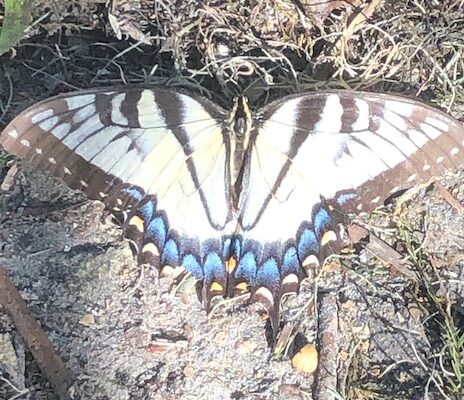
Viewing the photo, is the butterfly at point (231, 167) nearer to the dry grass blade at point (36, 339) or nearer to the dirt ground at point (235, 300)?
the dirt ground at point (235, 300)

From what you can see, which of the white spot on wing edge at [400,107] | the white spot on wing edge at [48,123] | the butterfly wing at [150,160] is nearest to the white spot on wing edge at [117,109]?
the butterfly wing at [150,160]

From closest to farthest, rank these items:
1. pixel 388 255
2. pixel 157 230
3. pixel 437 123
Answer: pixel 437 123
pixel 157 230
pixel 388 255

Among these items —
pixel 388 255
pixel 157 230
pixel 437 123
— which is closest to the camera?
pixel 437 123

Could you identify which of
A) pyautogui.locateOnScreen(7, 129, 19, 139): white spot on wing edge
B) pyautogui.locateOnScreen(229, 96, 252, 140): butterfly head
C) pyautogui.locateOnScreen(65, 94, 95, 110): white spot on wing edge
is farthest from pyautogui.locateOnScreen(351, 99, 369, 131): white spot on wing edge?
pyautogui.locateOnScreen(7, 129, 19, 139): white spot on wing edge

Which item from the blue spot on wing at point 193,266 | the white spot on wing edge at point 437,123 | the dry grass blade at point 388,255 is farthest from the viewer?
the dry grass blade at point 388,255

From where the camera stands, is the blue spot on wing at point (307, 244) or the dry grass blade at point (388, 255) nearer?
the blue spot on wing at point (307, 244)

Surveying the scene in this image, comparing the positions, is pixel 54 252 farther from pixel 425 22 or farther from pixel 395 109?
pixel 425 22

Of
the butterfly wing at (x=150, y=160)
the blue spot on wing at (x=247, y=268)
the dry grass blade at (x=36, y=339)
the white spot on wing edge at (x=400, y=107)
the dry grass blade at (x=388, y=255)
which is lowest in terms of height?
the dry grass blade at (x=36, y=339)

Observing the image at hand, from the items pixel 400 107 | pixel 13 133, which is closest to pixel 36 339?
pixel 13 133

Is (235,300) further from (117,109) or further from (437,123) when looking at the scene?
(437,123)
